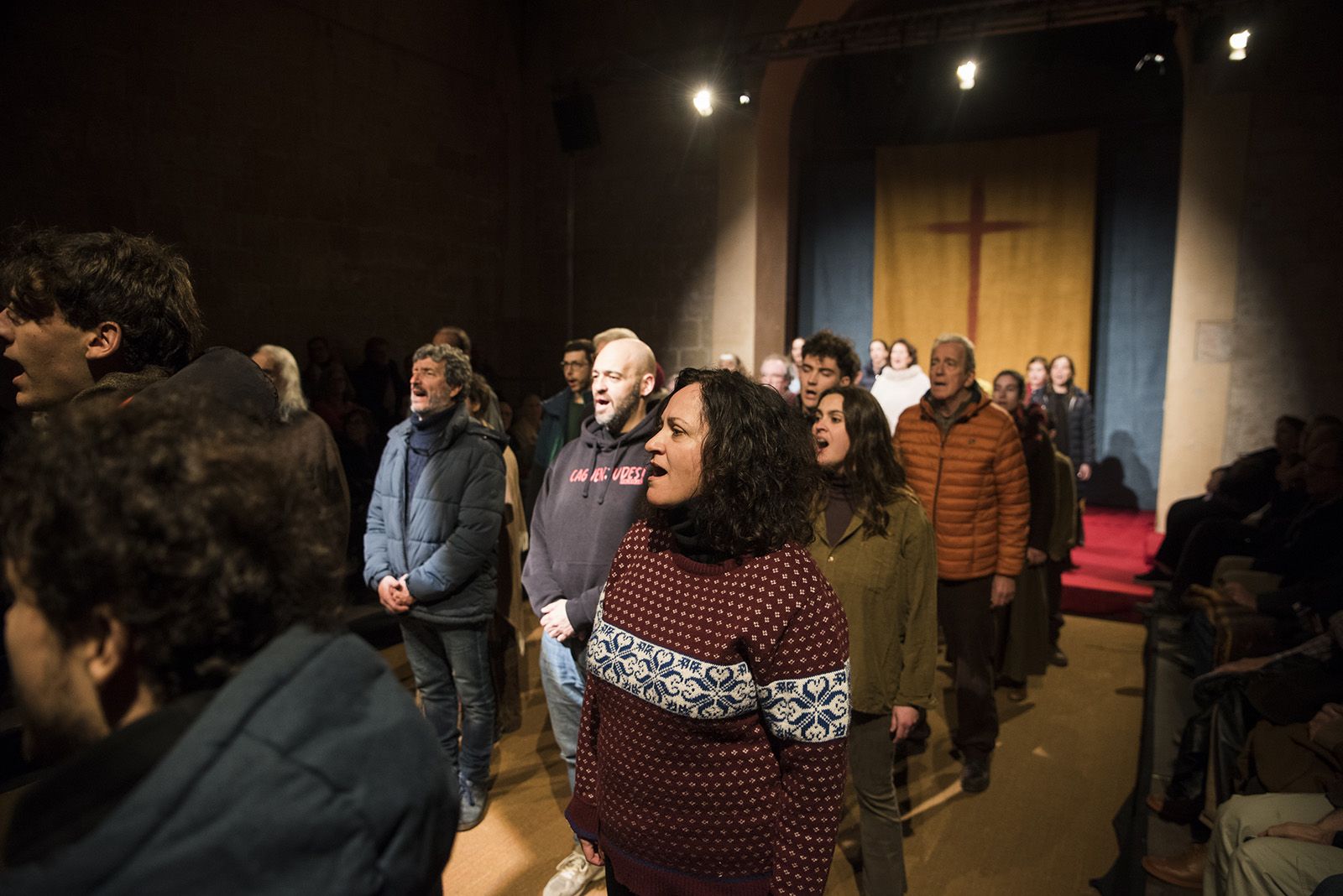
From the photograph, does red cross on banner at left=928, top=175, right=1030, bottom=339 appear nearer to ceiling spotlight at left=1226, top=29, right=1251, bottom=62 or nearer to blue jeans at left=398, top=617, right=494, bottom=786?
ceiling spotlight at left=1226, top=29, right=1251, bottom=62

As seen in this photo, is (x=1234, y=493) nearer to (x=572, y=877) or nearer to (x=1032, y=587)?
(x=1032, y=587)

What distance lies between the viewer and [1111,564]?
6660mm

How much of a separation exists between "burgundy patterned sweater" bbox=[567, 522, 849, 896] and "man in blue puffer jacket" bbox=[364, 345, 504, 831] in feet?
4.86

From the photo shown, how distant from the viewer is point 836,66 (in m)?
9.88

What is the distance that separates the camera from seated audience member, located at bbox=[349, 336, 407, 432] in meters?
7.37

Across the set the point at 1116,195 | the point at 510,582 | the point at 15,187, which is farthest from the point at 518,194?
the point at 510,582

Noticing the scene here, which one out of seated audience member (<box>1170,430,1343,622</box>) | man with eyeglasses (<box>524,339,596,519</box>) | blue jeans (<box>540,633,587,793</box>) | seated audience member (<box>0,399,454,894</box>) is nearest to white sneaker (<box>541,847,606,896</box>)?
blue jeans (<box>540,633,587,793</box>)

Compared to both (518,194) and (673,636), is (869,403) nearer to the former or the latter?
(673,636)

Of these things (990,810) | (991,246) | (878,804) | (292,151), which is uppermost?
(292,151)

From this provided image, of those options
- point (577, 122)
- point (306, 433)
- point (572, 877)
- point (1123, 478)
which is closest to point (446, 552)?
point (306, 433)

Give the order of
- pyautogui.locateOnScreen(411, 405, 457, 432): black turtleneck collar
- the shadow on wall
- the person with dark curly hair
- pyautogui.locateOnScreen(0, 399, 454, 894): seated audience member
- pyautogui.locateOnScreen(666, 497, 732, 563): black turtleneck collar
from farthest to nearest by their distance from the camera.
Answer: the shadow on wall → pyautogui.locateOnScreen(411, 405, 457, 432): black turtleneck collar → pyautogui.locateOnScreen(666, 497, 732, 563): black turtleneck collar → the person with dark curly hair → pyautogui.locateOnScreen(0, 399, 454, 894): seated audience member

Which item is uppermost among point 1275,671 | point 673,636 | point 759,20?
point 759,20

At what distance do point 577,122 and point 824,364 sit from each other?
20.5ft

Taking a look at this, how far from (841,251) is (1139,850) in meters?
8.00
